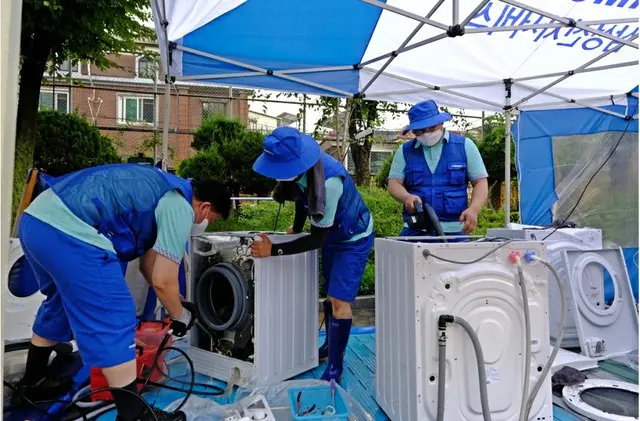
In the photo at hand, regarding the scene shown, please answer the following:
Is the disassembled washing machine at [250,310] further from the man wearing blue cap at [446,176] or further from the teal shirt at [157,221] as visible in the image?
the man wearing blue cap at [446,176]

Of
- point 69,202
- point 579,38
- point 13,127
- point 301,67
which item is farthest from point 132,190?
point 579,38

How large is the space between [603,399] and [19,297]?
3.58 metres

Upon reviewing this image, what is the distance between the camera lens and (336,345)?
8.38ft

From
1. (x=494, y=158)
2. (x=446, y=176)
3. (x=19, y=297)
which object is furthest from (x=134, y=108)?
(x=446, y=176)

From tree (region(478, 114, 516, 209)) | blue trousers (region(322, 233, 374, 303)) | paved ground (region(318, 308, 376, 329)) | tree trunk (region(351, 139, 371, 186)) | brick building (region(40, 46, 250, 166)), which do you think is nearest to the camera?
blue trousers (region(322, 233, 374, 303))

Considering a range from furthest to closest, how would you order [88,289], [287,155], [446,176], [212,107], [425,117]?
[212,107], [446,176], [425,117], [287,155], [88,289]

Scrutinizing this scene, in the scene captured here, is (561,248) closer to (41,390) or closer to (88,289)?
(88,289)

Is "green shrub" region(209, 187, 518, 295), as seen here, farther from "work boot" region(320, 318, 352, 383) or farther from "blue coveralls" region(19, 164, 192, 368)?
"blue coveralls" region(19, 164, 192, 368)

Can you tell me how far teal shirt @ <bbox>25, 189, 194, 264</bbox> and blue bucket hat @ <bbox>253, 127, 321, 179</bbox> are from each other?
1.62ft

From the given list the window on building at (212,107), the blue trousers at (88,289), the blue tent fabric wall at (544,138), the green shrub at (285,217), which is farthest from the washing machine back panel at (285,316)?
the window on building at (212,107)

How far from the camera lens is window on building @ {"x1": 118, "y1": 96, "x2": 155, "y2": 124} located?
36.0 ft

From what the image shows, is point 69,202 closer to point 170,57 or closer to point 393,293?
point 393,293

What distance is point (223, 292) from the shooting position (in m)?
2.63

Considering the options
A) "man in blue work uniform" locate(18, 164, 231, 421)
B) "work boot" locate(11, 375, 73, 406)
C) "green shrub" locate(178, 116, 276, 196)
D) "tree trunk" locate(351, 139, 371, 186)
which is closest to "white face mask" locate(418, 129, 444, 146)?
"man in blue work uniform" locate(18, 164, 231, 421)
